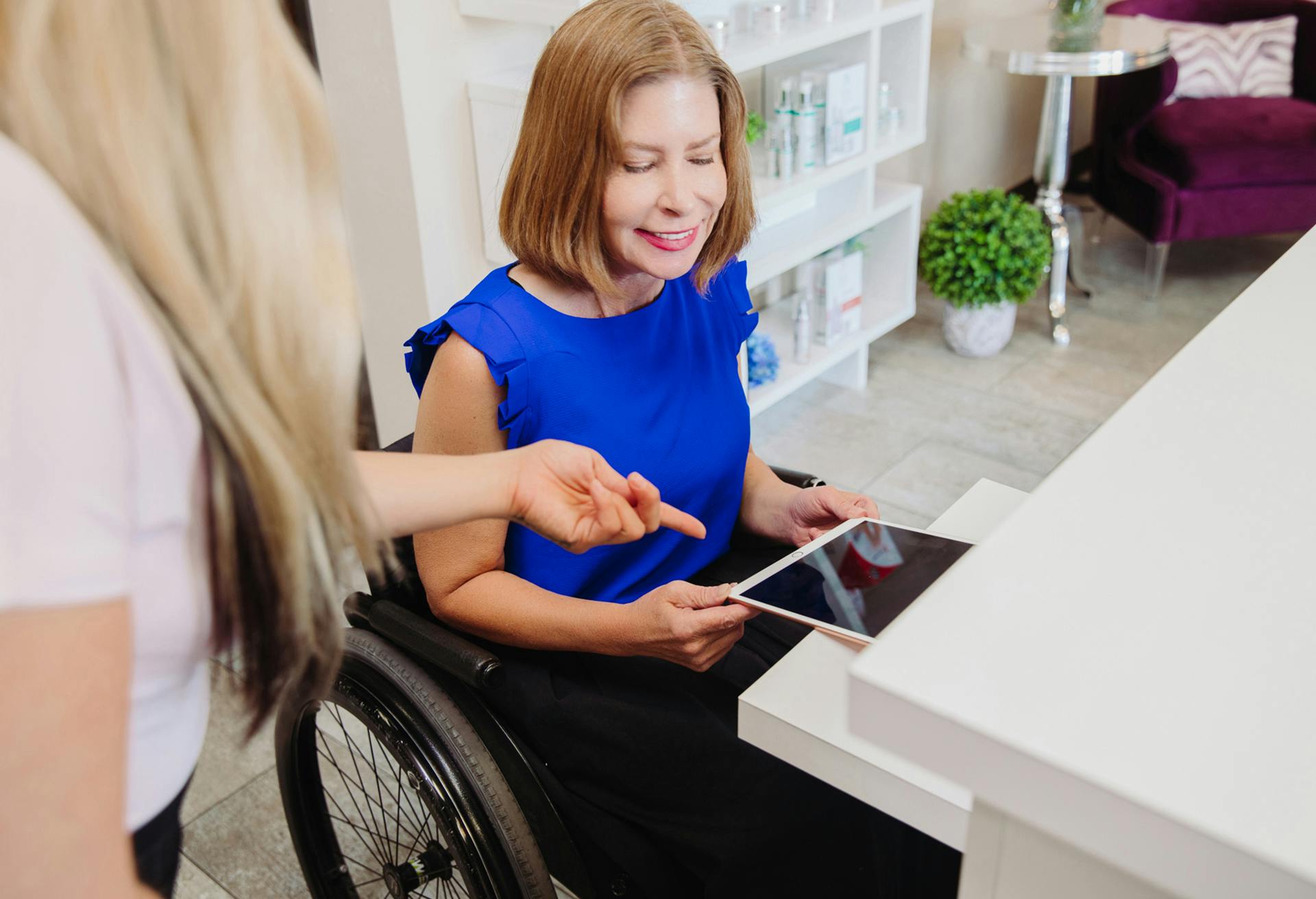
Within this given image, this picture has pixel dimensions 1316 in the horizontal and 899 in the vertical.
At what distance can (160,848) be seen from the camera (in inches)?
26.5

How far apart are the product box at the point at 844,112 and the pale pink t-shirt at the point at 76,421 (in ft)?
8.11

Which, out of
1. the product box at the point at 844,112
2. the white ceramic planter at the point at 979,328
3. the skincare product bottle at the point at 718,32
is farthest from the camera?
the white ceramic planter at the point at 979,328

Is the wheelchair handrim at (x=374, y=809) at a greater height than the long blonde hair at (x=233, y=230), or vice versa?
the long blonde hair at (x=233, y=230)

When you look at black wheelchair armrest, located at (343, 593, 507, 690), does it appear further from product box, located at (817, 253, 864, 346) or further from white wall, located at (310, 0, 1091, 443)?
product box, located at (817, 253, 864, 346)

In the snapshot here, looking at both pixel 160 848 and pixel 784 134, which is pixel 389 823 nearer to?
pixel 160 848

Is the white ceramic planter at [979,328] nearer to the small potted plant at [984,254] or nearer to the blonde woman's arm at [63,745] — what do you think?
the small potted plant at [984,254]

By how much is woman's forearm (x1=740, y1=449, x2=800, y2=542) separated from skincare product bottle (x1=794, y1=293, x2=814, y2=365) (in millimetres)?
1461

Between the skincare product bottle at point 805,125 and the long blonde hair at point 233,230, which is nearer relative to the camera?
the long blonde hair at point 233,230

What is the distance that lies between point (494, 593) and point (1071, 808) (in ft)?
2.67

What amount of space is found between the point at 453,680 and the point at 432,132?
1280 millimetres

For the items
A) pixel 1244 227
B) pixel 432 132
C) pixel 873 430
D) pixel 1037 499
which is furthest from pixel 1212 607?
pixel 1244 227

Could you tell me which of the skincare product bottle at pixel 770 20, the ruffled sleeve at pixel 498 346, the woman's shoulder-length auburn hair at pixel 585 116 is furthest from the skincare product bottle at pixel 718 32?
the ruffled sleeve at pixel 498 346

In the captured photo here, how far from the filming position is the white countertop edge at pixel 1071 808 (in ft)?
1.73

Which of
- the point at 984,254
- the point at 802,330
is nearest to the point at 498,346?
the point at 802,330
